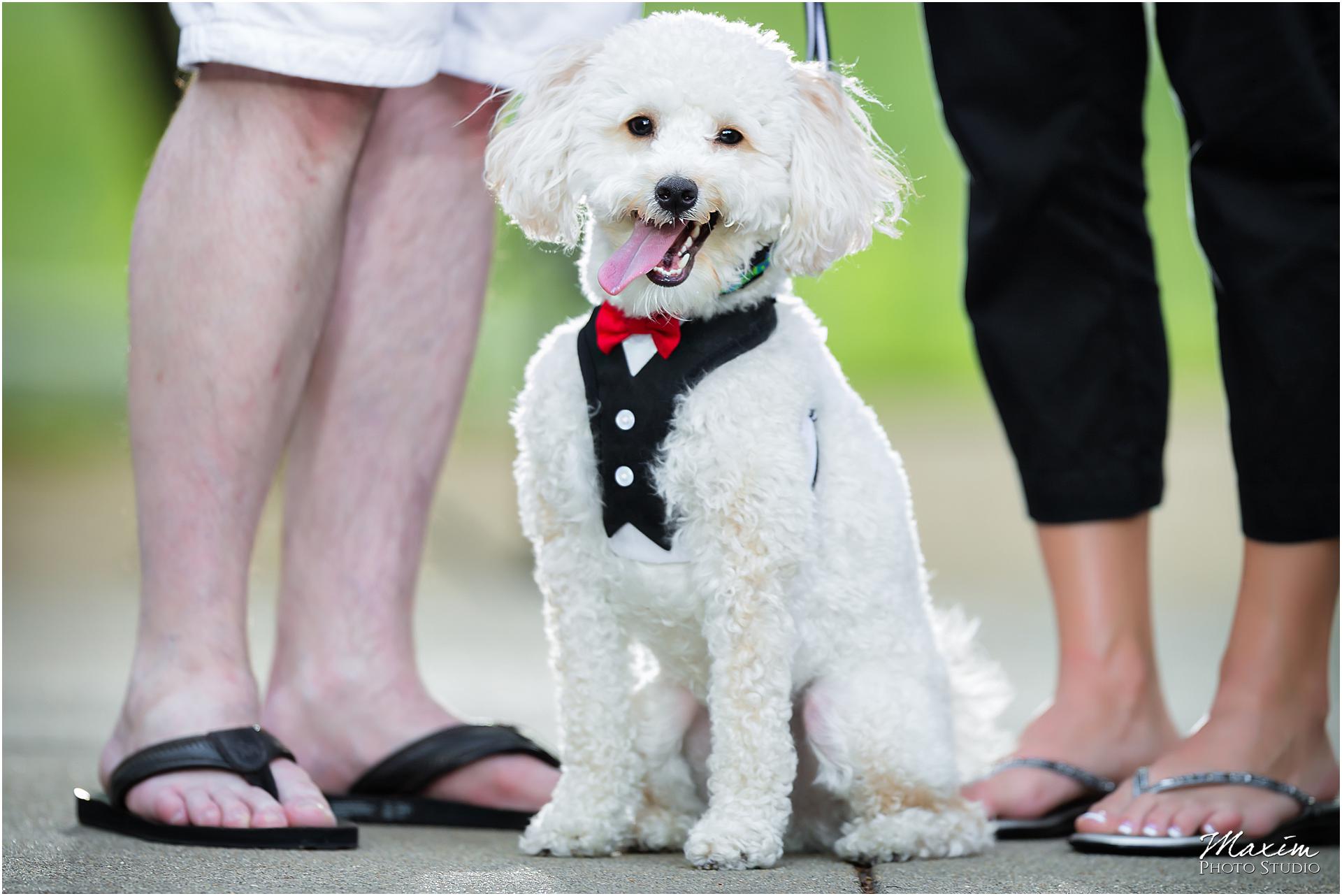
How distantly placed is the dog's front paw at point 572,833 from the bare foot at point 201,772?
257mm

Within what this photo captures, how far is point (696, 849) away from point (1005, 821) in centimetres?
62

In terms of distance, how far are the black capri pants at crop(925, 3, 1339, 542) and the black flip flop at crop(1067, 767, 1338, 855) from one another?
0.35 metres

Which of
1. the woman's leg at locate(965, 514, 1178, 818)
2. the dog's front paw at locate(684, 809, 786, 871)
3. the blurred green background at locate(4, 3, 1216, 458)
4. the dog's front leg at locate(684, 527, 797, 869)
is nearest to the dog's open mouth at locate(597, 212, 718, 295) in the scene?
the dog's front leg at locate(684, 527, 797, 869)

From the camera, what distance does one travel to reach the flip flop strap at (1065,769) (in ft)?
6.81

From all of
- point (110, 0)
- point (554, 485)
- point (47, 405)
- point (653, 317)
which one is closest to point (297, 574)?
point (554, 485)

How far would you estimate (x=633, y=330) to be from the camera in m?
1.67

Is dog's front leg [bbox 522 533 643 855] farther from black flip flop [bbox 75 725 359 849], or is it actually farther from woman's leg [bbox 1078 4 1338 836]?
woman's leg [bbox 1078 4 1338 836]

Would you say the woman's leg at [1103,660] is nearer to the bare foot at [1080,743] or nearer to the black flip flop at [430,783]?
the bare foot at [1080,743]

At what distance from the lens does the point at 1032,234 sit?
2195 mm

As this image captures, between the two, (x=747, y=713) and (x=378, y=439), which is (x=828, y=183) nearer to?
(x=747, y=713)

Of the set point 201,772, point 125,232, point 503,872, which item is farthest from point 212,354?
point 125,232

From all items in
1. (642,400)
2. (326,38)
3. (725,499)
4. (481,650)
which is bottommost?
(481,650)

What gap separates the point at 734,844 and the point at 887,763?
243 mm

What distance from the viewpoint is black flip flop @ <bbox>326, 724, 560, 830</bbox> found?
195cm
